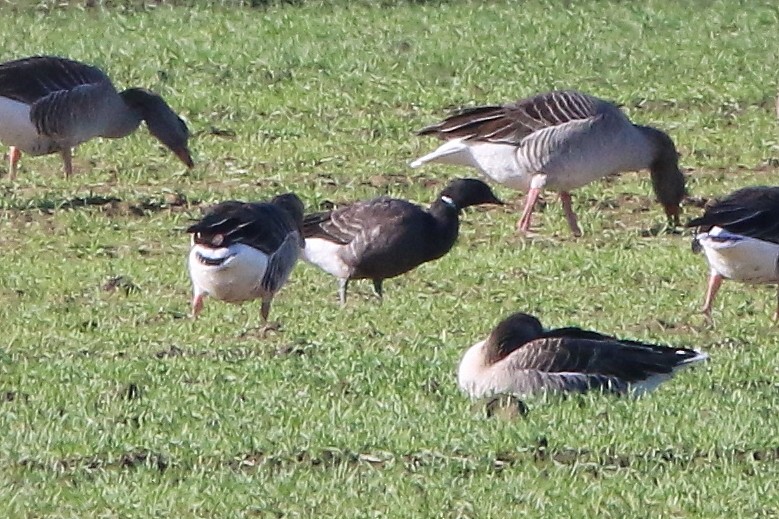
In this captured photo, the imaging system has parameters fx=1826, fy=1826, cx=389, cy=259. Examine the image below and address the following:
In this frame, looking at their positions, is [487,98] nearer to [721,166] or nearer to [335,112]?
[335,112]

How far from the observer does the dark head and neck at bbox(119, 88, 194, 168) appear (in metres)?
16.4

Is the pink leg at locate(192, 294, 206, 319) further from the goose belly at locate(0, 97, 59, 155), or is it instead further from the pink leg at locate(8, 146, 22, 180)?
the pink leg at locate(8, 146, 22, 180)

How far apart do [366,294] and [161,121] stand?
453cm

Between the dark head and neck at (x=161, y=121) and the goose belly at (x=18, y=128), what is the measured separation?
100 cm

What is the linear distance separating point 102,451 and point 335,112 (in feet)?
37.4

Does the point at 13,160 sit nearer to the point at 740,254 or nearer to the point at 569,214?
the point at 569,214

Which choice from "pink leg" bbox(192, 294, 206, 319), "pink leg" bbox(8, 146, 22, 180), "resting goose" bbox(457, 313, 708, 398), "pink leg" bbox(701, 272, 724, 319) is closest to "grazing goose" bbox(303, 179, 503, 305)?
"pink leg" bbox(192, 294, 206, 319)

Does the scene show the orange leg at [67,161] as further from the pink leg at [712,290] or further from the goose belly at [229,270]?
the pink leg at [712,290]

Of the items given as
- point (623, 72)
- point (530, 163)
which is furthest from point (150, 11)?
point (530, 163)

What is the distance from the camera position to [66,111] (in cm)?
1592

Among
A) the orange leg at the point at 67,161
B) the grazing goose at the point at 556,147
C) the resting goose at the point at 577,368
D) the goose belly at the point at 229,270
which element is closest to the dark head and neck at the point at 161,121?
the orange leg at the point at 67,161

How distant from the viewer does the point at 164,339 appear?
10641mm

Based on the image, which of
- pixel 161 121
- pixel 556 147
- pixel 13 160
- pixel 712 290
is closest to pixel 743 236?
pixel 712 290

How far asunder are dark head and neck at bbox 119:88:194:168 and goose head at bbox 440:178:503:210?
4.22 m
